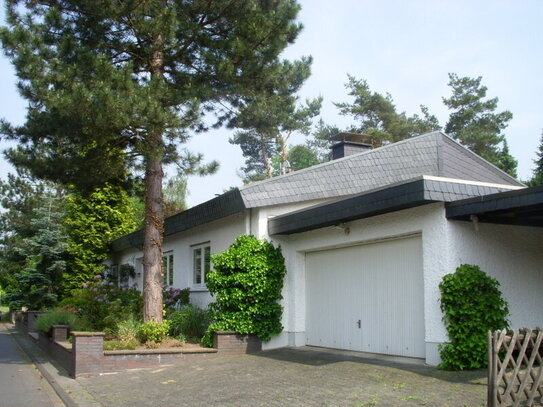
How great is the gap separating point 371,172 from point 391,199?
4802mm

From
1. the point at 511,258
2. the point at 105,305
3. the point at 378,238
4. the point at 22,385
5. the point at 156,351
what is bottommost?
the point at 22,385

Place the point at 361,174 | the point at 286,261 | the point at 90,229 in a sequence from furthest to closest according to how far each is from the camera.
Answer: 1. the point at 90,229
2. the point at 361,174
3. the point at 286,261

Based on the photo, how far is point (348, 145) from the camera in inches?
723

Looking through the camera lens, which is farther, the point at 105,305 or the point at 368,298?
the point at 105,305

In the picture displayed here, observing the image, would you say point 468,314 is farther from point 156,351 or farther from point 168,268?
point 168,268

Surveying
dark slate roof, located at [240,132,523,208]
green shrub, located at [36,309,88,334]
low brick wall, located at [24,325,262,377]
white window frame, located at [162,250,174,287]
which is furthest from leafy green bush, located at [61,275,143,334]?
dark slate roof, located at [240,132,523,208]

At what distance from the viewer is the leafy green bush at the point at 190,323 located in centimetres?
1459

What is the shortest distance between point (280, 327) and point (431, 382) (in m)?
5.37

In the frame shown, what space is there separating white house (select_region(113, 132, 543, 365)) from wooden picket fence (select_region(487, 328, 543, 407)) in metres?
2.44

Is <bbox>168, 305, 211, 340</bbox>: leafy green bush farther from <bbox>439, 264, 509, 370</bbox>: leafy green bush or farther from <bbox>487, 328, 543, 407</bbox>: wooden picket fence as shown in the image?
<bbox>487, 328, 543, 407</bbox>: wooden picket fence

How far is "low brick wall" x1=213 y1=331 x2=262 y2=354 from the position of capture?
1295 centimetres

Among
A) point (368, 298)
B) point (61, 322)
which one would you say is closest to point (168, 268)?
point (61, 322)

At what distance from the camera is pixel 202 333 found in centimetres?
1477

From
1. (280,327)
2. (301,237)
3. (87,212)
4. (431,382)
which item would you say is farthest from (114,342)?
(87,212)
